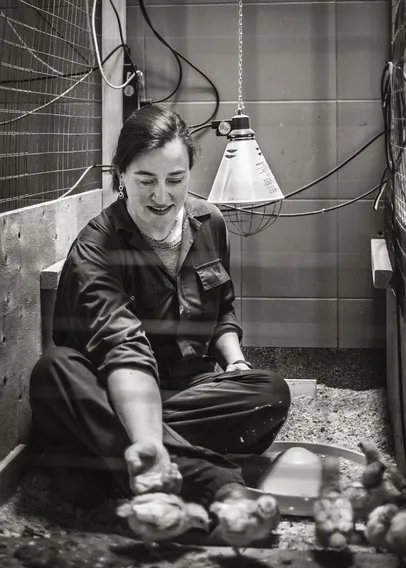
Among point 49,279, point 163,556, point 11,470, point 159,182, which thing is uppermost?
point 159,182

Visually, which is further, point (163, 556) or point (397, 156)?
point (397, 156)

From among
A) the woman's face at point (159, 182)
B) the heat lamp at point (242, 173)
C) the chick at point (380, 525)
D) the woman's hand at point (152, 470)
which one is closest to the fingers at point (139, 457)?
the woman's hand at point (152, 470)

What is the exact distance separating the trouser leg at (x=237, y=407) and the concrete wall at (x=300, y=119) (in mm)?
166

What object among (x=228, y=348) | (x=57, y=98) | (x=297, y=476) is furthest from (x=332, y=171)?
(x=57, y=98)

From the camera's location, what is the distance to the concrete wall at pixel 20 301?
1470 mm

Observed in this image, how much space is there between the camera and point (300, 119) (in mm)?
1216

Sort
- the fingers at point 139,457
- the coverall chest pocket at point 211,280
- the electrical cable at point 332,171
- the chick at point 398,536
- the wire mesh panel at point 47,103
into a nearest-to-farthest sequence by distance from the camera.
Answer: the chick at point 398,536 → the fingers at point 139,457 → the electrical cable at point 332,171 → the coverall chest pocket at point 211,280 → the wire mesh panel at point 47,103

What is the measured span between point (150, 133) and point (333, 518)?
Answer: 677 millimetres

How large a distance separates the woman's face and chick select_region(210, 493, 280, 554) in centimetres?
49

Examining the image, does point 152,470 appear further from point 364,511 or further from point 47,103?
point 47,103

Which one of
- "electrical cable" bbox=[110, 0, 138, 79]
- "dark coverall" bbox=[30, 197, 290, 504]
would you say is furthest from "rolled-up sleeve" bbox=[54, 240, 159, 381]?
"electrical cable" bbox=[110, 0, 138, 79]

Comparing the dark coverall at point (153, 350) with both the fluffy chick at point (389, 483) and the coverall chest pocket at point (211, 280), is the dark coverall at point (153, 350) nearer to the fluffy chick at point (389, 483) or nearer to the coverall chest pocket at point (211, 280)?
the coverall chest pocket at point (211, 280)

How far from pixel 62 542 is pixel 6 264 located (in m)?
0.70

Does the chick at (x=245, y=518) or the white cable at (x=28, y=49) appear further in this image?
the white cable at (x=28, y=49)
